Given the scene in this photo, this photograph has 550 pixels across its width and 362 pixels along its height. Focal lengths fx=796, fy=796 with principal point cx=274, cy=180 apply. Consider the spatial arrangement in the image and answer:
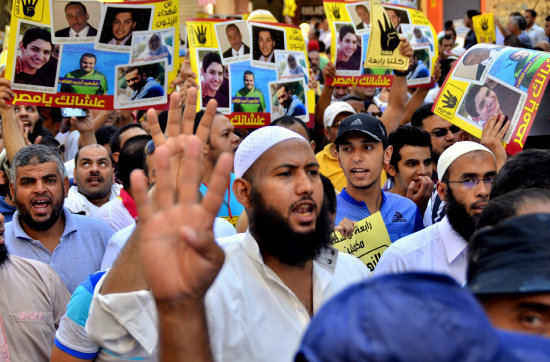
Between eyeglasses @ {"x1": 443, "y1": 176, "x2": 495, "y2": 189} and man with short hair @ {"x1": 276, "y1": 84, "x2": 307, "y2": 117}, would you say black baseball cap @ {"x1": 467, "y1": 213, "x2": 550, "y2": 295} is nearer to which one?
eyeglasses @ {"x1": 443, "y1": 176, "x2": 495, "y2": 189}

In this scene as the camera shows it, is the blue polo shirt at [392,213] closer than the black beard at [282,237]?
No

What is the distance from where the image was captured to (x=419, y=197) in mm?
5031

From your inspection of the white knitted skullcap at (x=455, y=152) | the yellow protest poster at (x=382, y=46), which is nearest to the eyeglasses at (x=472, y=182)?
the white knitted skullcap at (x=455, y=152)

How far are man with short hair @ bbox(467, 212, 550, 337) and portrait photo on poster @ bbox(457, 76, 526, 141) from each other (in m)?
2.99

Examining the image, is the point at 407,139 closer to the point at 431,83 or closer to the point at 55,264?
the point at 431,83

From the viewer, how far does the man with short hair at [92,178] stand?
602 centimetres

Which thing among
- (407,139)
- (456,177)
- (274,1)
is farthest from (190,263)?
(274,1)

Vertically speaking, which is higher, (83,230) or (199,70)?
(199,70)

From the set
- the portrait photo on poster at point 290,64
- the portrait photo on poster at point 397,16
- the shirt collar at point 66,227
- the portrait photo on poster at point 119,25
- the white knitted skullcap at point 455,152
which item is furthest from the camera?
the portrait photo on poster at point 397,16

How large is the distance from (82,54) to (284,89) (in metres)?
1.80

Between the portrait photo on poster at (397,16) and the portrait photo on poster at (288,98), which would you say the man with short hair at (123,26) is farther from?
the portrait photo on poster at (397,16)

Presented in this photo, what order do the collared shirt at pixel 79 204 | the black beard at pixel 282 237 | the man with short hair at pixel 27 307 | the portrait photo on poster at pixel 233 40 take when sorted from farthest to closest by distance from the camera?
the portrait photo on poster at pixel 233 40 → the collared shirt at pixel 79 204 → the man with short hair at pixel 27 307 → the black beard at pixel 282 237

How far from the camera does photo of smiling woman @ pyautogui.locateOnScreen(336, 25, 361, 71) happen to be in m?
7.09

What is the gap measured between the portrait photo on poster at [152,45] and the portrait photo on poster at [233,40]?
56 cm
